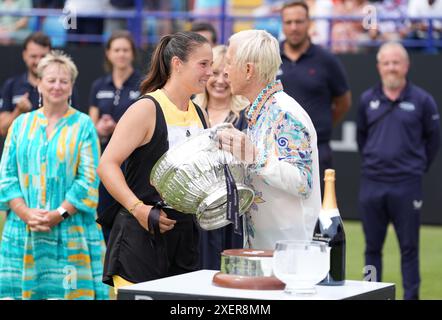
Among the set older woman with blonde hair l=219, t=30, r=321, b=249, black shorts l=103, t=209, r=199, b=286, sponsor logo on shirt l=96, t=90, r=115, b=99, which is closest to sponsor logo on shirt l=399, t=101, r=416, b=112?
sponsor logo on shirt l=96, t=90, r=115, b=99

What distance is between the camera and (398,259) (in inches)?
429

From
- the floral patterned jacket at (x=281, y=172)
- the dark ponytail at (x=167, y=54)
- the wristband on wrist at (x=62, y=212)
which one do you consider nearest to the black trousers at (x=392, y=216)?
the wristband on wrist at (x=62, y=212)

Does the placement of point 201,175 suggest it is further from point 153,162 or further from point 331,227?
point 153,162

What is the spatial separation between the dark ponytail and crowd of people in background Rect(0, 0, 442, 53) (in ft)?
24.6

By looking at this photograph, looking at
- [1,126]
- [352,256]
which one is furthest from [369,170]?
[1,126]

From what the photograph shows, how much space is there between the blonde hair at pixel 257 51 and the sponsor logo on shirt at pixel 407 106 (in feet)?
→ 15.9

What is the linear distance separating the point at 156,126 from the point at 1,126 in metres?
4.59

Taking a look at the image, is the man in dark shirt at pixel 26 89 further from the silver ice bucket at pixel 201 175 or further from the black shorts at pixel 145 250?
the silver ice bucket at pixel 201 175

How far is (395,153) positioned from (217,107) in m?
2.50

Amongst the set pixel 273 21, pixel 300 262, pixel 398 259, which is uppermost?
pixel 273 21

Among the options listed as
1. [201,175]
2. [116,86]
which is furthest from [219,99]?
[201,175]

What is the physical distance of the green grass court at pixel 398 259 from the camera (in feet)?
30.8
